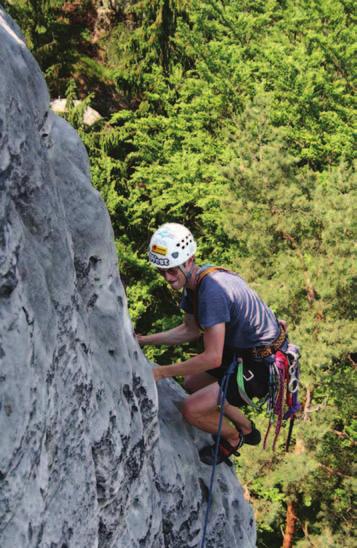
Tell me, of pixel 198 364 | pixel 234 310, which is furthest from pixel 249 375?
pixel 198 364

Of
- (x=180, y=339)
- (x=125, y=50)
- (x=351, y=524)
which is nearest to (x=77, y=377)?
(x=180, y=339)

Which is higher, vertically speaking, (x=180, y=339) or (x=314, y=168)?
(x=180, y=339)

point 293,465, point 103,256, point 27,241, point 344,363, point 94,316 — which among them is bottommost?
point 293,465

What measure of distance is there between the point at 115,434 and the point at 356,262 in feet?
33.7

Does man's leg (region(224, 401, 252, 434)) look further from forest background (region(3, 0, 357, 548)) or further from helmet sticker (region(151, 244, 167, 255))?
forest background (region(3, 0, 357, 548))

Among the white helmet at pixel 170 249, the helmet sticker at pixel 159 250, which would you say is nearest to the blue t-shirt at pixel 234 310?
the white helmet at pixel 170 249

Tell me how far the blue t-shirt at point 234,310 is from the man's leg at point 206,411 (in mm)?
395

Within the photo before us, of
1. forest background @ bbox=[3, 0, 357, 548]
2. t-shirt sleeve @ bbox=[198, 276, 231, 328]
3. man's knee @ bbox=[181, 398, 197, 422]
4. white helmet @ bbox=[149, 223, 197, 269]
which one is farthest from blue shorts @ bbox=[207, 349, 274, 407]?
forest background @ bbox=[3, 0, 357, 548]

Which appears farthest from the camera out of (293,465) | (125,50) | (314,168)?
(125,50)

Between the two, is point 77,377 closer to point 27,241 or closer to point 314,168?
point 27,241

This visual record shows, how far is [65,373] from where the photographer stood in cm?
301

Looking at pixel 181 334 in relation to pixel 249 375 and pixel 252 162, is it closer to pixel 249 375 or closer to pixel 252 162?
pixel 249 375

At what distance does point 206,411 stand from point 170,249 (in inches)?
52.2

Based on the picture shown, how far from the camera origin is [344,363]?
1498cm
